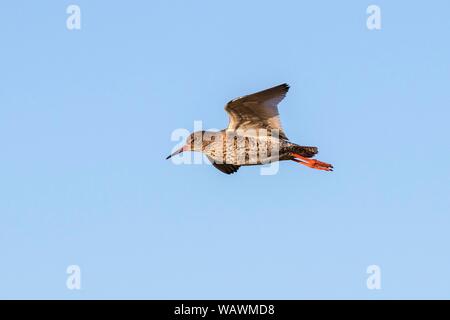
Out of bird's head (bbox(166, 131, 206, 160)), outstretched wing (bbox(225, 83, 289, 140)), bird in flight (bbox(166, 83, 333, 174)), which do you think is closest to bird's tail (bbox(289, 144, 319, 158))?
bird in flight (bbox(166, 83, 333, 174))

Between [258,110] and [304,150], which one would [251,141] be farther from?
[304,150]

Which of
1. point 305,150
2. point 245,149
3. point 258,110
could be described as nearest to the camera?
point 258,110

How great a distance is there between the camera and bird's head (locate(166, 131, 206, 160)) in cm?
2467

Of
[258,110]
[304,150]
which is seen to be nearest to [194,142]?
[258,110]

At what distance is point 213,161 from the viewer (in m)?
25.0

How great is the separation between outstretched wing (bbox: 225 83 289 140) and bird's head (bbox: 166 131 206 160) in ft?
2.39

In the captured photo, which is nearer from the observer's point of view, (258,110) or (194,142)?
(258,110)

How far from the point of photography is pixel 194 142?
81.5 feet

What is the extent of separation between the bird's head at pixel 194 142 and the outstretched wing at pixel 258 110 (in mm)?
727

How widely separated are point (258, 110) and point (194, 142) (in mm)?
1774

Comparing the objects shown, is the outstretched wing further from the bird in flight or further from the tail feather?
the tail feather
